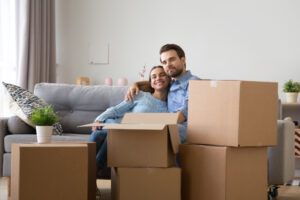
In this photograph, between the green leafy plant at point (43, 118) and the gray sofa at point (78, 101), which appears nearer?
the green leafy plant at point (43, 118)

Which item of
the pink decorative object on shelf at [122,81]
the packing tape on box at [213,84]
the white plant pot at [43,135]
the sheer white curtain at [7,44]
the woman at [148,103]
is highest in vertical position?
the sheer white curtain at [7,44]

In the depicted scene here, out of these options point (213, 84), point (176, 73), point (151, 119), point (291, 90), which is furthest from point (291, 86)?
point (151, 119)

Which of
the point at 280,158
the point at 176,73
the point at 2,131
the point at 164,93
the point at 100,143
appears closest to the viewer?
the point at 100,143

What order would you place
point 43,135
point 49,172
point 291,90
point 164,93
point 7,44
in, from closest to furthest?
point 49,172 → point 43,135 → point 164,93 → point 291,90 → point 7,44

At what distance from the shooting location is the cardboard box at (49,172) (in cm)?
230

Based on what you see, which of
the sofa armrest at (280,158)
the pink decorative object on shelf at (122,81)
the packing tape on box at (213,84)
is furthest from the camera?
the pink decorative object on shelf at (122,81)

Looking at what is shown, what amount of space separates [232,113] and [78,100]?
1.78 meters

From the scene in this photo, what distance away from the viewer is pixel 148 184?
248 cm

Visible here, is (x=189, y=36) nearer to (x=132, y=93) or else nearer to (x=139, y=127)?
(x=132, y=93)

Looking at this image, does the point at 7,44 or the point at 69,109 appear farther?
the point at 7,44

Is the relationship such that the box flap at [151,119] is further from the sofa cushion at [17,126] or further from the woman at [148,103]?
the sofa cushion at [17,126]

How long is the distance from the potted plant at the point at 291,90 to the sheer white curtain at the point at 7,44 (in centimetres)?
272

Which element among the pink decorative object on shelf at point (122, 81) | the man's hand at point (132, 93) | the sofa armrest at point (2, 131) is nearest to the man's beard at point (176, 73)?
the man's hand at point (132, 93)

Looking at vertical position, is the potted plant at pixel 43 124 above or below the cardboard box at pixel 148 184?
above
